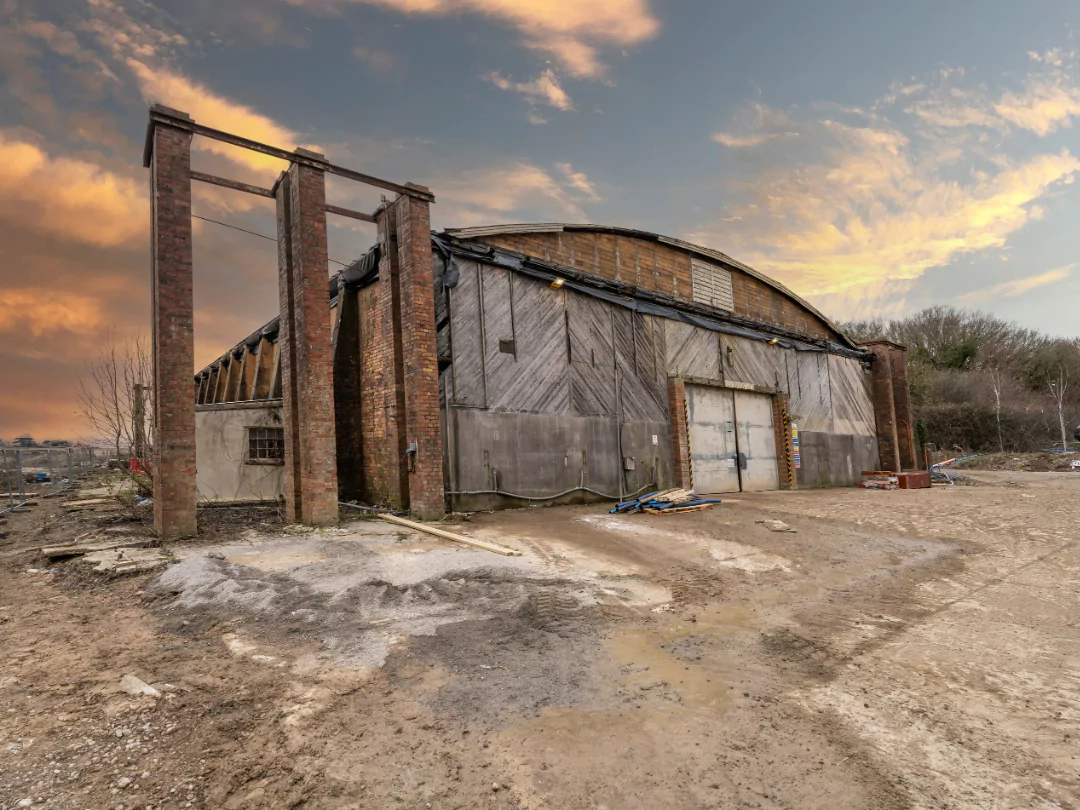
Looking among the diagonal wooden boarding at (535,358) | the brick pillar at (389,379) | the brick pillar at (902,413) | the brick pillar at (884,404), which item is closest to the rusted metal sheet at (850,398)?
the brick pillar at (884,404)

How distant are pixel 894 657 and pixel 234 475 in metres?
13.8

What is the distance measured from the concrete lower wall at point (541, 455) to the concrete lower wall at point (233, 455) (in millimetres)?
5831

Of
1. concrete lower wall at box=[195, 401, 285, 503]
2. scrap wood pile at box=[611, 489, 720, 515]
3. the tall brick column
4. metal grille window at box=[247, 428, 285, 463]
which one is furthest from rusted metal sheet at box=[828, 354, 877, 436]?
concrete lower wall at box=[195, 401, 285, 503]

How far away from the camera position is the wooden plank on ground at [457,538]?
22.5 feet

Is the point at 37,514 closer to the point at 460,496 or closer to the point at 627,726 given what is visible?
the point at 460,496

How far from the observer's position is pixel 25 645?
13.7ft

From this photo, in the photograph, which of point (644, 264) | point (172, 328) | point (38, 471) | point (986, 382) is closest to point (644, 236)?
point (644, 264)

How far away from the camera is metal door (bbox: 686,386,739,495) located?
14562 mm

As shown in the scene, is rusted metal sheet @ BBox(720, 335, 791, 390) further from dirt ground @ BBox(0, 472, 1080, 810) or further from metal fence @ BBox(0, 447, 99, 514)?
metal fence @ BBox(0, 447, 99, 514)

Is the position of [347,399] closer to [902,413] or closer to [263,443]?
[263,443]

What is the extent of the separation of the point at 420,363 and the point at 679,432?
282 inches

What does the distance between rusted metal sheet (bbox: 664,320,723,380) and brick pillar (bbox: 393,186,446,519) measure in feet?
22.8

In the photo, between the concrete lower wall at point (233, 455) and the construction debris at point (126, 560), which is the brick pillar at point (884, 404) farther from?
the construction debris at point (126, 560)

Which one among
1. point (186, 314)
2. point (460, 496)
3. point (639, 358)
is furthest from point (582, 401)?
point (186, 314)
